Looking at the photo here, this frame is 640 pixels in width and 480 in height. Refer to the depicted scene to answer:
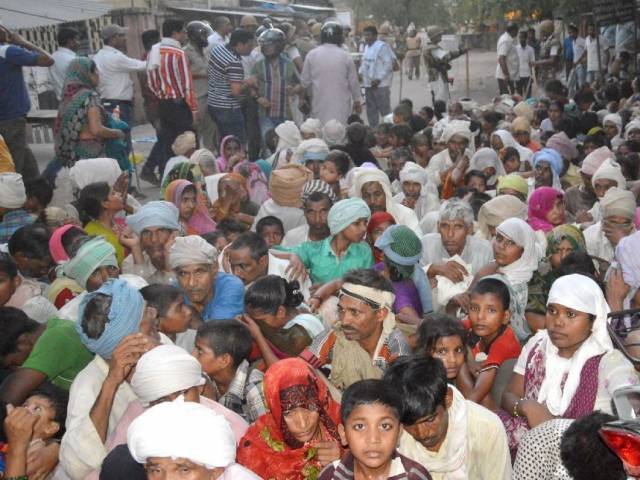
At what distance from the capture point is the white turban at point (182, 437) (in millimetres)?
2932

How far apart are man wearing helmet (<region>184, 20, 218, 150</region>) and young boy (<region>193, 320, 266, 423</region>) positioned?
298 inches

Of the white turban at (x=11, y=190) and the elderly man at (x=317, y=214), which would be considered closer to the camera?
the elderly man at (x=317, y=214)

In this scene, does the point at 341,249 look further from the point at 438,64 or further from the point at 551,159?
the point at 438,64

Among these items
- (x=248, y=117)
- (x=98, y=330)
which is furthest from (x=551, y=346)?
(x=248, y=117)

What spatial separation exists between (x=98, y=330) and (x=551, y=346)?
2104 mm

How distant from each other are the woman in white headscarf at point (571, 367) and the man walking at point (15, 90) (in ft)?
20.0

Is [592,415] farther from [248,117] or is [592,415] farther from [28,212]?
[248,117]

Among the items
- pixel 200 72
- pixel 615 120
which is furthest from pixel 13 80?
pixel 615 120

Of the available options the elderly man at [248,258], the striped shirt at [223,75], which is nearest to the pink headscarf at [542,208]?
the elderly man at [248,258]

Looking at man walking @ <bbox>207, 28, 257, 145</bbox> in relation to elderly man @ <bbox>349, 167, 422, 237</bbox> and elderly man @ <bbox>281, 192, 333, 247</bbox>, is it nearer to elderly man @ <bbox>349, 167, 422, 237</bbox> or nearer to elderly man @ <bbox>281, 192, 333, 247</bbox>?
elderly man @ <bbox>349, 167, 422, 237</bbox>

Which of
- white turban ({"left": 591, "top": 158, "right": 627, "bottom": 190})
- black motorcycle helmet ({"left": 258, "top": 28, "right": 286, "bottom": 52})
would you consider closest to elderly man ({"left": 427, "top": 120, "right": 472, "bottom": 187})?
white turban ({"left": 591, "top": 158, "right": 627, "bottom": 190})

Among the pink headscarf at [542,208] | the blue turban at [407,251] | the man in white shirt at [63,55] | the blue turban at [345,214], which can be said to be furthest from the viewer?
the man in white shirt at [63,55]

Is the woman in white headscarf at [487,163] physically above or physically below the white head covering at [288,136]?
below

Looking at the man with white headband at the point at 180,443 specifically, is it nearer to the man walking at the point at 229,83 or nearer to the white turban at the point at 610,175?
the white turban at the point at 610,175
